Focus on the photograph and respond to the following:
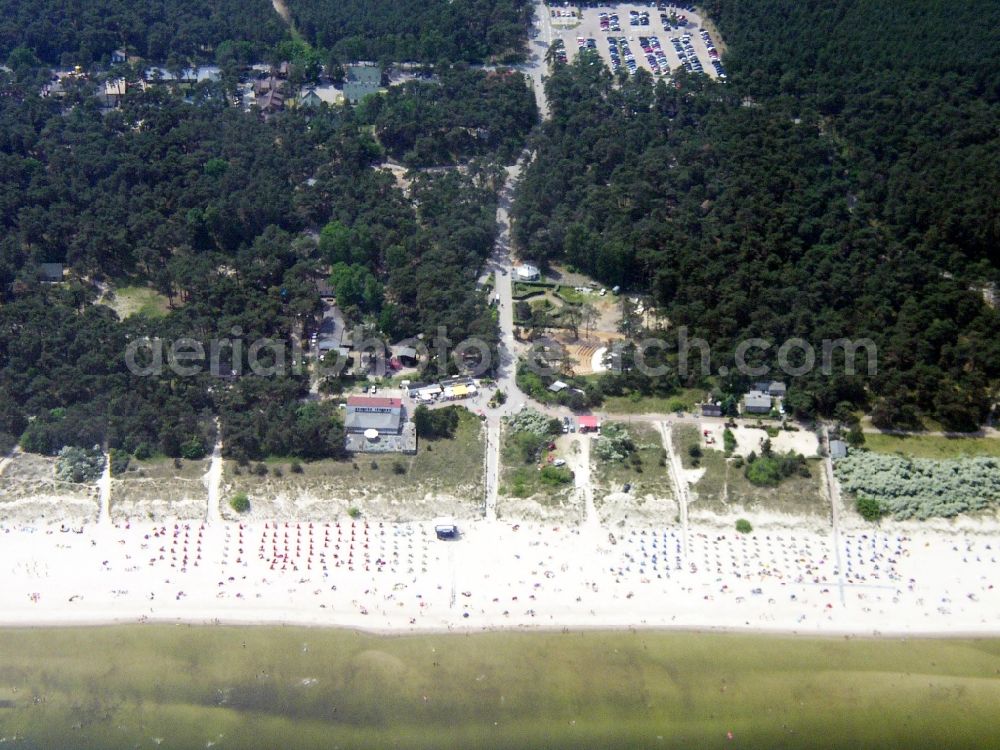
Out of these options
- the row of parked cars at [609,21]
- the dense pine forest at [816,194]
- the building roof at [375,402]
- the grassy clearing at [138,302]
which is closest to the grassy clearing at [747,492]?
the dense pine forest at [816,194]

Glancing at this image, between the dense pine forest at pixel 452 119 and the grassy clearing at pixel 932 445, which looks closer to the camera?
the grassy clearing at pixel 932 445

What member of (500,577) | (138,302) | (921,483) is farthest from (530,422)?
(138,302)

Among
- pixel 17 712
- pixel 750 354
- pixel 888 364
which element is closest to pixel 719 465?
pixel 750 354

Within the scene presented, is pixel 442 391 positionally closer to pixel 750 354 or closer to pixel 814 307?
pixel 750 354

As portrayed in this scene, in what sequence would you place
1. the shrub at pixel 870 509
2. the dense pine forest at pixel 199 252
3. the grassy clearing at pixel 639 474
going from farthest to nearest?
1. the dense pine forest at pixel 199 252
2. the grassy clearing at pixel 639 474
3. the shrub at pixel 870 509

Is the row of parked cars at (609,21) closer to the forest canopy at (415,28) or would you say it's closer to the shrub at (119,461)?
the forest canopy at (415,28)

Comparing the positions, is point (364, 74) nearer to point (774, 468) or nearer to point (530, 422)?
point (530, 422)

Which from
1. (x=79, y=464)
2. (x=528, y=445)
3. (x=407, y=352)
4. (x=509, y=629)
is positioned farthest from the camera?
(x=407, y=352)
